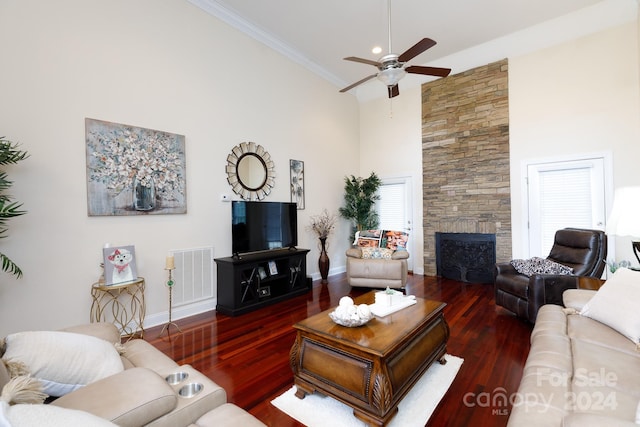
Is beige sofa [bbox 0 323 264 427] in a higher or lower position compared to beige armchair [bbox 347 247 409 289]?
higher

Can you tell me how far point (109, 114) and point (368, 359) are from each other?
10.8 ft

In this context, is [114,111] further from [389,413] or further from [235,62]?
[389,413]

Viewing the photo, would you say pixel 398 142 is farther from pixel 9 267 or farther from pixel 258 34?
pixel 9 267

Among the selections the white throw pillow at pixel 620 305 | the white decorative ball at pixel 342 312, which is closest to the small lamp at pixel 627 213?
the white throw pillow at pixel 620 305

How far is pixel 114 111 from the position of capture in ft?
9.71

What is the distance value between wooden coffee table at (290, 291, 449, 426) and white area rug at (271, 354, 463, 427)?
0.08 metres

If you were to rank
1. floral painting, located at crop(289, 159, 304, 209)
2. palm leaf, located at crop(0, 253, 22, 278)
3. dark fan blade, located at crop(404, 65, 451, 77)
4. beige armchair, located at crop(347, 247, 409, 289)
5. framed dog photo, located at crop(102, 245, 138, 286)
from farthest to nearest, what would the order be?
floral painting, located at crop(289, 159, 304, 209), beige armchair, located at crop(347, 247, 409, 289), dark fan blade, located at crop(404, 65, 451, 77), framed dog photo, located at crop(102, 245, 138, 286), palm leaf, located at crop(0, 253, 22, 278)

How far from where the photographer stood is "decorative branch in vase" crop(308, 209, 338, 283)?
5.15 meters

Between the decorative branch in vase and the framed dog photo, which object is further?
the decorative branch in vase

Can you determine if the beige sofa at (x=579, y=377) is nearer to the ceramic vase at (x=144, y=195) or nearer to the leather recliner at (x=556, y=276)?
the leather recliner at (x=556, y=276)

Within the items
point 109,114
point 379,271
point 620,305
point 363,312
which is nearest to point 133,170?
point 109,114

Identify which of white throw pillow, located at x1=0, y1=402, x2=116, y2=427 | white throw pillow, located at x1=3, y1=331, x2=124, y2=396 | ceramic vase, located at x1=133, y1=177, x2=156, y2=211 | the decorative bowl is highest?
ceramic vase, located at x1=133, y1=177, x2=156, y2=211

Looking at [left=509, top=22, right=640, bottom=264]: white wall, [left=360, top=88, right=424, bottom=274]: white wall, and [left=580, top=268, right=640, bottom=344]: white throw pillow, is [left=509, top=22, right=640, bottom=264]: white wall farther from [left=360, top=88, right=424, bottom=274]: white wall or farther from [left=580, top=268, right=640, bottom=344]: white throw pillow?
[left=580, top=268, right=640, bottom=344]: white throw pillow

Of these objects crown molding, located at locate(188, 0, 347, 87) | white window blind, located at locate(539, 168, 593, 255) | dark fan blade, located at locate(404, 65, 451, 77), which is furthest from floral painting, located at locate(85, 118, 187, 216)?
white window blind, located at locate(539, 168, 593, 255)
